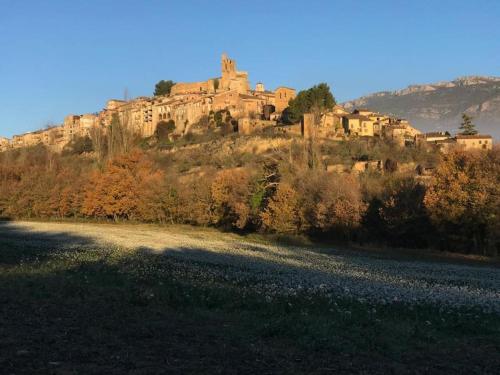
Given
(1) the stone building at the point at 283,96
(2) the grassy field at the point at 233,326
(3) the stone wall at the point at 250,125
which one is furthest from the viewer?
(1) the stone building at the point at 283,96

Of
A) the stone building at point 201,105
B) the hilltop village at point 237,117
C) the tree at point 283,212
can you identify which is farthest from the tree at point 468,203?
the stone building at point 201,105

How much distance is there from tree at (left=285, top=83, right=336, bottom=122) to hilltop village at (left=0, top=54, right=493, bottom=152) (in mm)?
1880

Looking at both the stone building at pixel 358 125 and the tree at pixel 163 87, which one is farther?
the tree at pixel 163 87

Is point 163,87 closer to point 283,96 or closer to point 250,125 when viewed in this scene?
point 283,96

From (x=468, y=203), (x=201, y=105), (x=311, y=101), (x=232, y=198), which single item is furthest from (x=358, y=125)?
(x=468, y=203)

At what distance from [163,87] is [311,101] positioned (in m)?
92.8

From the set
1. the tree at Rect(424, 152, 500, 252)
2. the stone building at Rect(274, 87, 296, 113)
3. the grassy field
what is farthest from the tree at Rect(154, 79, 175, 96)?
the grassy field

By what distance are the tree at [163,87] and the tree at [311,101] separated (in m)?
85.1

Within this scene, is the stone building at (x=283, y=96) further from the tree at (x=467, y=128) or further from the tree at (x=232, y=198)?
the tree at (x=232, y=198)

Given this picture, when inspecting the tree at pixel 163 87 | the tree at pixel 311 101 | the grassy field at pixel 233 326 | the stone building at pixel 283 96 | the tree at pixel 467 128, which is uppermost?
the tree at pixel 163 87

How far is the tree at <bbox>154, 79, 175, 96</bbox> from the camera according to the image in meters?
194

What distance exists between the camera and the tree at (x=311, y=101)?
117 metres

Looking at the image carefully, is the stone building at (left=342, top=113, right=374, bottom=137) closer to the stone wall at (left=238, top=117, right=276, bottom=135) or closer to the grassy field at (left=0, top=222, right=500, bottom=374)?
the stone wall at (left=238, top=117, right=276, bottom=135)

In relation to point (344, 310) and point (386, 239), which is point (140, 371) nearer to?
point (344, 310)
